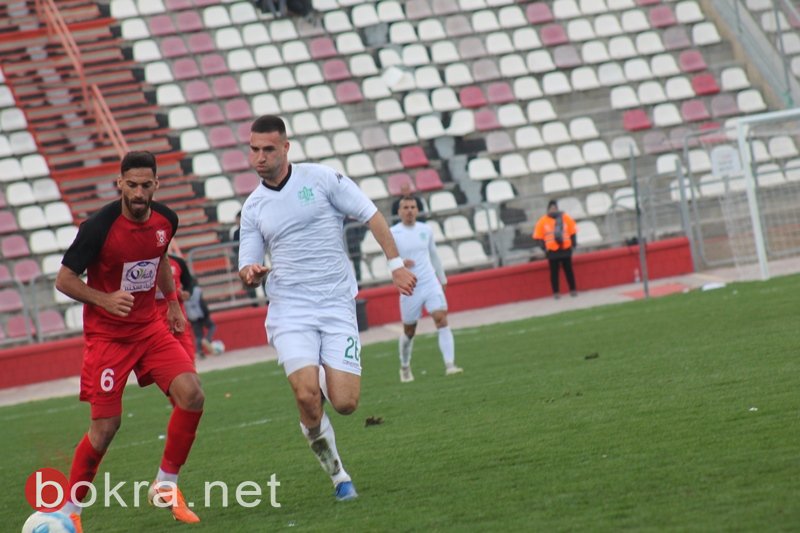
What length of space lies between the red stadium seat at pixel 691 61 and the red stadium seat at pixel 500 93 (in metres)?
3.75

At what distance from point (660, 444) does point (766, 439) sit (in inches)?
24.8

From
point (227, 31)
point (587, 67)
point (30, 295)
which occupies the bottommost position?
point (30, 295)

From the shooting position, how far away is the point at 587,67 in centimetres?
2700

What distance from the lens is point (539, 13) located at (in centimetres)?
2798

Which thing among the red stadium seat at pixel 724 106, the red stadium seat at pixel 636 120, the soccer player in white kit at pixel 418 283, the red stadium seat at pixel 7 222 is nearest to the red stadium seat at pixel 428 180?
the red stadium seat at pixel 636 120

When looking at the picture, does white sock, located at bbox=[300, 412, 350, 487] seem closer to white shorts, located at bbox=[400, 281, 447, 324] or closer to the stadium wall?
white shorts, located at bbox=[400, 281, 447, 324]

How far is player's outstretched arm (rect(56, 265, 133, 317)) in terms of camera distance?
6.91 m

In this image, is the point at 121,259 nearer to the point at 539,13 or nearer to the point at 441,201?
the point at 441,201

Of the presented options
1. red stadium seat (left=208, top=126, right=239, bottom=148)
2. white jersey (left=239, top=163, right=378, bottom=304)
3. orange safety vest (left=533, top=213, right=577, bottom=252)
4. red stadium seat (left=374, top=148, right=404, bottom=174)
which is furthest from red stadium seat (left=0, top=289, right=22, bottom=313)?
white jersey (left=239, top=163, right=378, bottom=304)

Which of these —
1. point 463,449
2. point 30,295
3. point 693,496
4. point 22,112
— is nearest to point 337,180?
point 463,449

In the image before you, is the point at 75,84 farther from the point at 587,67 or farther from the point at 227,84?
the point at 587,67

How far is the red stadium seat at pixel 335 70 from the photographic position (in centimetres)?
2648

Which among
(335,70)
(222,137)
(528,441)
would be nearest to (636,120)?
(335,70)

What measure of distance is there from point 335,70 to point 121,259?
784 inches
